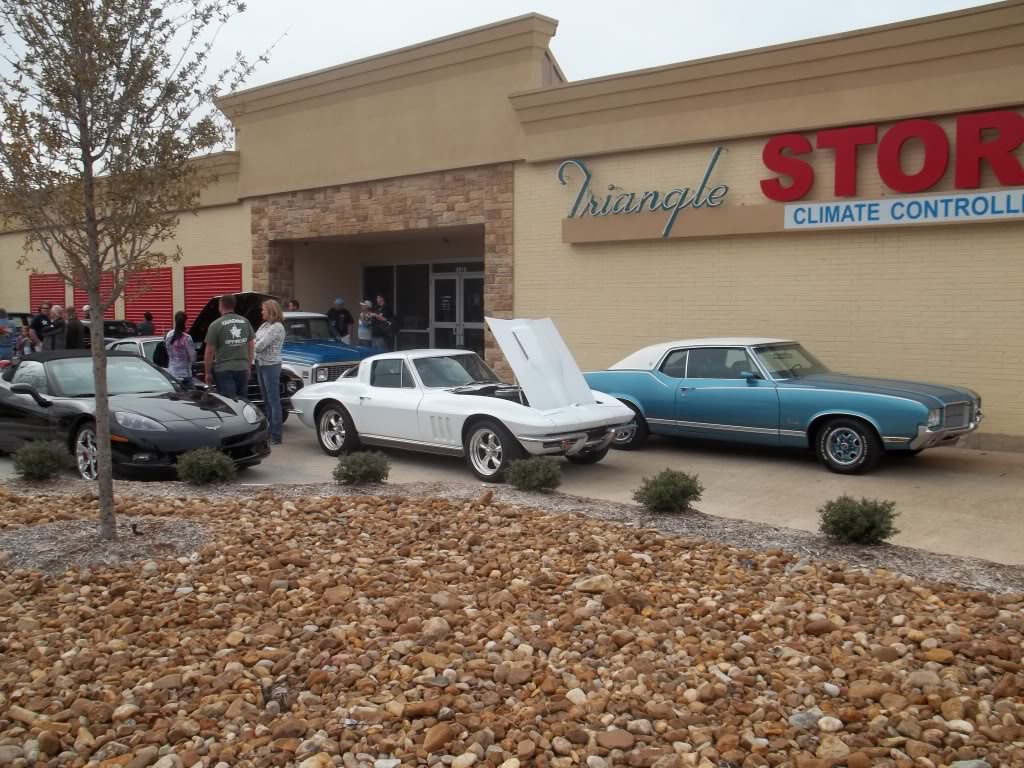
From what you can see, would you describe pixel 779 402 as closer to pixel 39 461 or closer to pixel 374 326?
pixel 39 461

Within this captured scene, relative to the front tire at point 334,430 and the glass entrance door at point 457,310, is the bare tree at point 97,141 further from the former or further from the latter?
the glass entrance door at point 457,310

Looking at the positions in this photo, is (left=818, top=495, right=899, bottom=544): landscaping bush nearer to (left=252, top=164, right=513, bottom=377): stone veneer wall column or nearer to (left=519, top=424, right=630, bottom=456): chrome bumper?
(left=519, top=424, right=630, bottom=456): chrome bumper

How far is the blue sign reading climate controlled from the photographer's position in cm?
1099

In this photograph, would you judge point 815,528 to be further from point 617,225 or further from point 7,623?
point 617,225

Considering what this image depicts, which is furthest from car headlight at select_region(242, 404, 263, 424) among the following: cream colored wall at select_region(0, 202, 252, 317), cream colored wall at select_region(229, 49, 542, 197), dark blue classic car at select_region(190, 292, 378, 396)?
cream colored wall at select_region(0, 202, 252, 317)

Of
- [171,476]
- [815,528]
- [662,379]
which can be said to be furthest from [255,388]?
[815,528]

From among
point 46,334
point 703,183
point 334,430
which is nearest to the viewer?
point 334,430

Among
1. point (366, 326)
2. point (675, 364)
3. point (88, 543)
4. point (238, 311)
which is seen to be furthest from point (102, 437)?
point (366, 326)

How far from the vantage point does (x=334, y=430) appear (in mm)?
11266

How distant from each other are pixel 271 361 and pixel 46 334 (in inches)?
260

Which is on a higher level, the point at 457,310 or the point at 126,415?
the point at 457,310

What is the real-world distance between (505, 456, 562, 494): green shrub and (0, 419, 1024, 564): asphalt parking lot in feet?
2.05

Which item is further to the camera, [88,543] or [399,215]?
[399,215]

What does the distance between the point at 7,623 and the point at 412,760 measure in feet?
8.43
